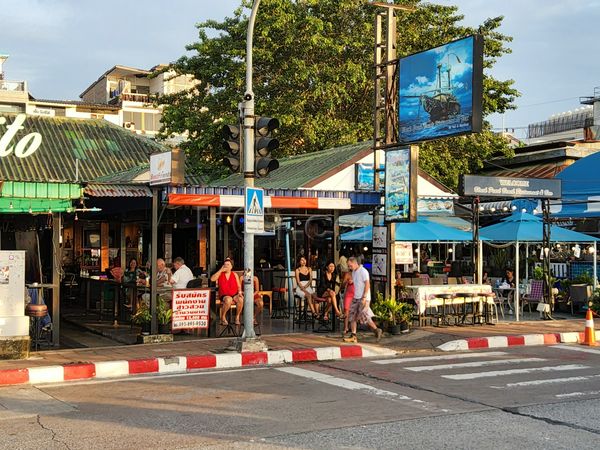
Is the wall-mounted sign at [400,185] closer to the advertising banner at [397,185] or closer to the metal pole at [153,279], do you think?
the advertising banner at [397,185]

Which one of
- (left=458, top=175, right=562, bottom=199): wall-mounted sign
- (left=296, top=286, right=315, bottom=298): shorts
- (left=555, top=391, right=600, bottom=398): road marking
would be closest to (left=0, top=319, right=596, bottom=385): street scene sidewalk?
(left=296, top=286, right=315, bottom=298): shorts

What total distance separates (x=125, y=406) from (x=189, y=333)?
6302 millimetres

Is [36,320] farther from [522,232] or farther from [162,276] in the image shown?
[522,232]

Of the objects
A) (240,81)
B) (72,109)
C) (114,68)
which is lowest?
(240,81)

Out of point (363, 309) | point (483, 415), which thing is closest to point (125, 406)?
point (483, 415)

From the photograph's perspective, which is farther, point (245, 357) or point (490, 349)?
point (490, 349)

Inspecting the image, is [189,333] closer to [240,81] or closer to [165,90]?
[240,81]

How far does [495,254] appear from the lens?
2995 cm

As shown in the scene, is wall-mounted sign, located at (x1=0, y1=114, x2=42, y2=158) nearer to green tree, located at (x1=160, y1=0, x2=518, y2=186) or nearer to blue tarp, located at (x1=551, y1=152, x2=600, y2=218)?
green tree, located at (x1=160, y1=0, x2=518, y2=186)

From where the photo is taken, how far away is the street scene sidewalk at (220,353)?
10.6 meters

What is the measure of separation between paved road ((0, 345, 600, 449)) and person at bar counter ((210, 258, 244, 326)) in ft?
10.5

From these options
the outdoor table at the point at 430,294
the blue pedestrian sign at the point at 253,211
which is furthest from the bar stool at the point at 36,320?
the outdoor table at the point at 430,294

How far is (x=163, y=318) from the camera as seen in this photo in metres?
13.6

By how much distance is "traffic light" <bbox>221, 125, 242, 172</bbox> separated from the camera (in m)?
11.9
